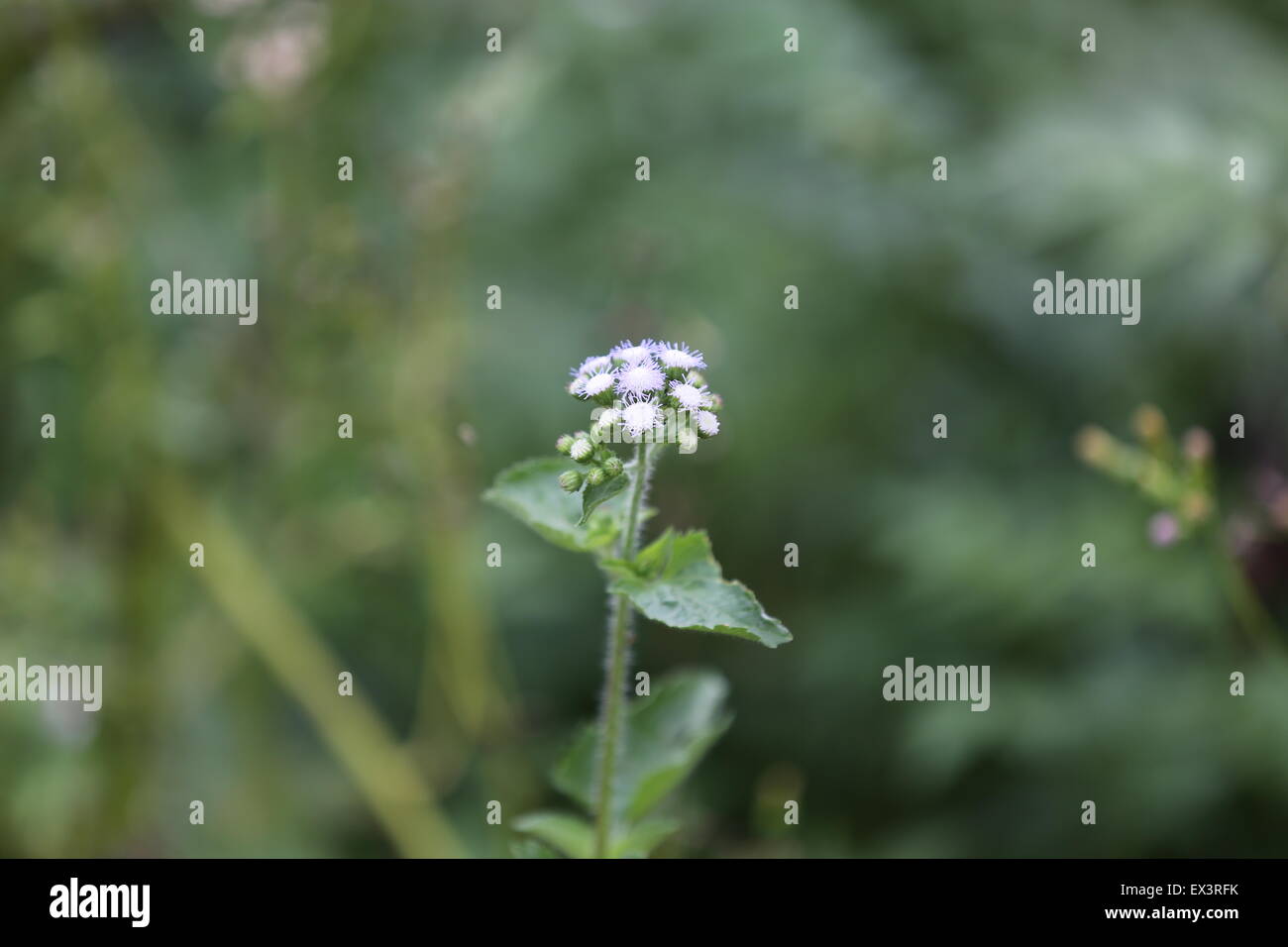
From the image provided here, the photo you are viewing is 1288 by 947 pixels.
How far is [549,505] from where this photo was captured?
58.8 inches

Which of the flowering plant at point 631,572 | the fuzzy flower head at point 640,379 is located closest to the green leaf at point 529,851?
the flowering plant at point 631,572

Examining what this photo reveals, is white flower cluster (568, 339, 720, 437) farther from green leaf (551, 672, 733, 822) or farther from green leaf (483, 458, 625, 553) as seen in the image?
green leaf (551, 672, 733, 822)

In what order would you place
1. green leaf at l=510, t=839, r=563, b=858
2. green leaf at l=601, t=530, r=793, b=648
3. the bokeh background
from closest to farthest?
green leaf at l=601, t=530, r=793, b=648 → green leaf at l=510, t=839, r=563, b=858 → the bokeh background

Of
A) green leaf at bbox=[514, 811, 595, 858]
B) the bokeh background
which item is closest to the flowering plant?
green leaf at bbox=[514, 811, 595, 858]

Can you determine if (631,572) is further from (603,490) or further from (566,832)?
(566,832)

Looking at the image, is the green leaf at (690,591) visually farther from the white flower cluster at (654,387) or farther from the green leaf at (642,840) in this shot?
the green leaf at (642,840)

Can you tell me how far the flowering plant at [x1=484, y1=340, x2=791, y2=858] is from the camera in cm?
129

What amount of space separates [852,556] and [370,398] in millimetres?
1508

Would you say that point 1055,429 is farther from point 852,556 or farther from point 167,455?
point 167,455

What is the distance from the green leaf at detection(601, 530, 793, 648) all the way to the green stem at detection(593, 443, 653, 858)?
3 centimetres

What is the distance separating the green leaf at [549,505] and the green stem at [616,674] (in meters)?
0.04

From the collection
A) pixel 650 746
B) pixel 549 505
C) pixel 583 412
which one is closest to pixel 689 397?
pixel 549 505

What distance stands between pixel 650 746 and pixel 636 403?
52cm

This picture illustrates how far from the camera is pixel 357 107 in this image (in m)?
3.29
